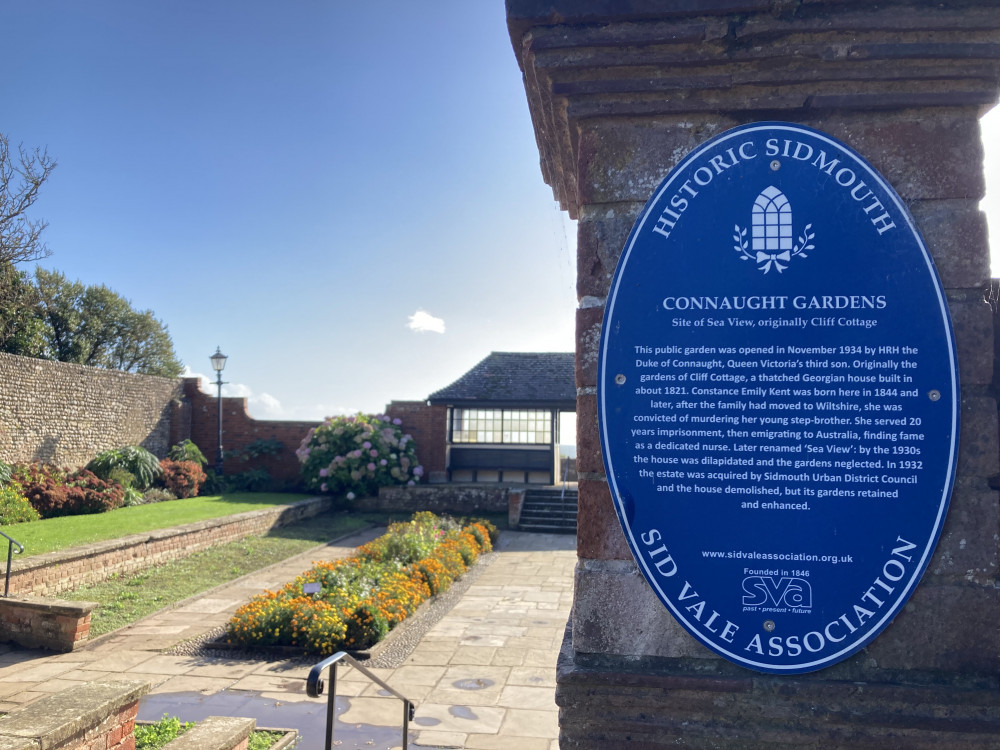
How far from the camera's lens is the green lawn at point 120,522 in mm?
10164

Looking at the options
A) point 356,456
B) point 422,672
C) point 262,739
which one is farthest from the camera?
point 356,456

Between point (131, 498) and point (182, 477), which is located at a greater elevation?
point (182, 477)

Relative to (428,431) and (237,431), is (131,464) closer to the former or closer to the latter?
(237,431)

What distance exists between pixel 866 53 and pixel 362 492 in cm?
1792

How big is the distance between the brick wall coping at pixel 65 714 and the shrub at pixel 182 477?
1473cm

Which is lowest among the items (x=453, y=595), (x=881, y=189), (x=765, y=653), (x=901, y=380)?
(x=453, y=595)

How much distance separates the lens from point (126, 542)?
10.2 m

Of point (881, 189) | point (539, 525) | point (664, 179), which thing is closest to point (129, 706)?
point (664, 179)

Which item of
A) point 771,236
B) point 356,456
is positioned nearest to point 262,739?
point 771,236

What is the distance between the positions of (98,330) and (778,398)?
3247 cm

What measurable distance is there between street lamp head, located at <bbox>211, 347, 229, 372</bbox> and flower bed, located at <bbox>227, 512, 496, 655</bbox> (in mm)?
11119

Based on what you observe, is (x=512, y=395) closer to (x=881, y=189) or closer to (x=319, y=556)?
(x=319, y=556)

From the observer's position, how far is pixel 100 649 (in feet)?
23.3

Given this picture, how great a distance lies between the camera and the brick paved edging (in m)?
8.38
